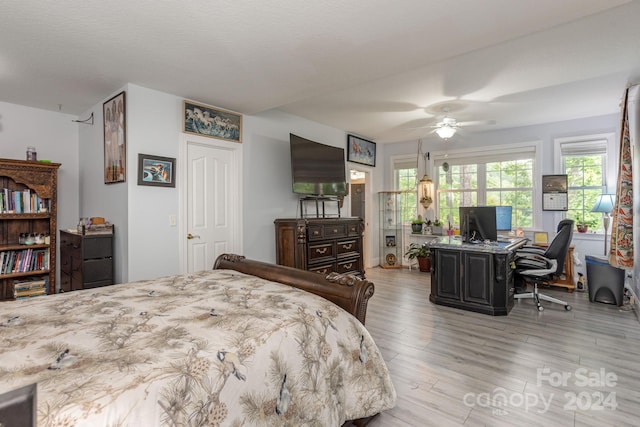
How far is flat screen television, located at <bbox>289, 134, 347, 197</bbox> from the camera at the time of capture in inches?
169

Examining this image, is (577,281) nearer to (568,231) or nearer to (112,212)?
(568,231)

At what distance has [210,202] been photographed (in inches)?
148

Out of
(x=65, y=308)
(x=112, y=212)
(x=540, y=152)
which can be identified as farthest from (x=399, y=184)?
(x=65, y=308)

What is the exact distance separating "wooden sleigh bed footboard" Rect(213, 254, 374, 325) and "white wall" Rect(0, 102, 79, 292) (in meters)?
3.36

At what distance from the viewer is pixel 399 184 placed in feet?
21.9

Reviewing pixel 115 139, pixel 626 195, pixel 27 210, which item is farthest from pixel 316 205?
pixel 626 195

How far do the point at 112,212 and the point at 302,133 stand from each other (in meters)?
2.76

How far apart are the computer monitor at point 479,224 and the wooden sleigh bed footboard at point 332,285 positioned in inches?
106

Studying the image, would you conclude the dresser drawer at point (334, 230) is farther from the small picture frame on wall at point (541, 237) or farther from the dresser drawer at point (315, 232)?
the small picture frame on wall at point (541, 237)

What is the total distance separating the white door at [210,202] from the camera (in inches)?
140

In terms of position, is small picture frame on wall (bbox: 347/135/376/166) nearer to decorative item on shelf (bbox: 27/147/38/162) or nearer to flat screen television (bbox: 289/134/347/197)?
flat screen television (bbox: 289/134/347/197)

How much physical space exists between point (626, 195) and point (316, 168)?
11.6 feet

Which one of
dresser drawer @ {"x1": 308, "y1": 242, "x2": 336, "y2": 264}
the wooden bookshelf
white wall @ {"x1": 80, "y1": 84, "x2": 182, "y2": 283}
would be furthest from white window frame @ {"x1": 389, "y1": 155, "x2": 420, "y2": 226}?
the wooden bookshelf

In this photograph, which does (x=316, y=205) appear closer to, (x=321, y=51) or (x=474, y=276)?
(x=474, y=276)
